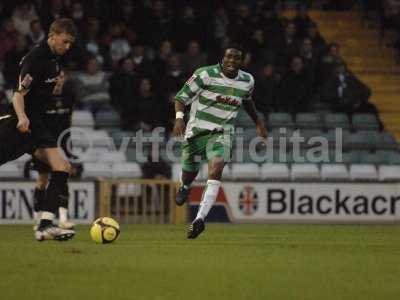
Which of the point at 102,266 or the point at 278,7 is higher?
the point at 278,7

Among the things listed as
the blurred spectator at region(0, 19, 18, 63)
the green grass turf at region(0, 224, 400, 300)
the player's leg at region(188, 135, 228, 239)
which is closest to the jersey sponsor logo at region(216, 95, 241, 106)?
the player's leg at region(188, 135, 228, 239)

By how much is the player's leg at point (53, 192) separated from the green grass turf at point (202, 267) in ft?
0.51

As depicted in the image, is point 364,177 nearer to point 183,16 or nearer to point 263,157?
point 263,157

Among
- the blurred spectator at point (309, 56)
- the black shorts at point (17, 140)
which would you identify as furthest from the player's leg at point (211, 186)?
the blurred spectator at point (309, 56)

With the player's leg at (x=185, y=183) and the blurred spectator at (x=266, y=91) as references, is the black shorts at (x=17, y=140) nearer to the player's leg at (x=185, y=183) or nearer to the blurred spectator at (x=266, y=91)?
the player's leg at (x=185, y=183)

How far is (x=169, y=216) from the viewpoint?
17422mm

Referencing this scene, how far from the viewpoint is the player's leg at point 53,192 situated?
1107cm

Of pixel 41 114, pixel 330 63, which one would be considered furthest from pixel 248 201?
pixel 41 114

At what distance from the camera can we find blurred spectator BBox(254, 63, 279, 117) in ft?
63.6

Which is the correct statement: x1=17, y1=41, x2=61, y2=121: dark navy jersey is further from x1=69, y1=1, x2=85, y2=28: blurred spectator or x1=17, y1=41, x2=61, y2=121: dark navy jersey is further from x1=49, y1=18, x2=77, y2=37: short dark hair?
x1=69, y1=1, x2=85, y2=28: blurred spectator

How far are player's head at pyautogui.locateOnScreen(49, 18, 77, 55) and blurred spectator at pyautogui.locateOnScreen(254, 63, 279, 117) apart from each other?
8.95 metres

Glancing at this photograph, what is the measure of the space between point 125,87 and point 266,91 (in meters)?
2.62

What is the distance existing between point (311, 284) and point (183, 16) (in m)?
12.7

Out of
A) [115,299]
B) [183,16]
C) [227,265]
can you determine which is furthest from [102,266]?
[183,16]
